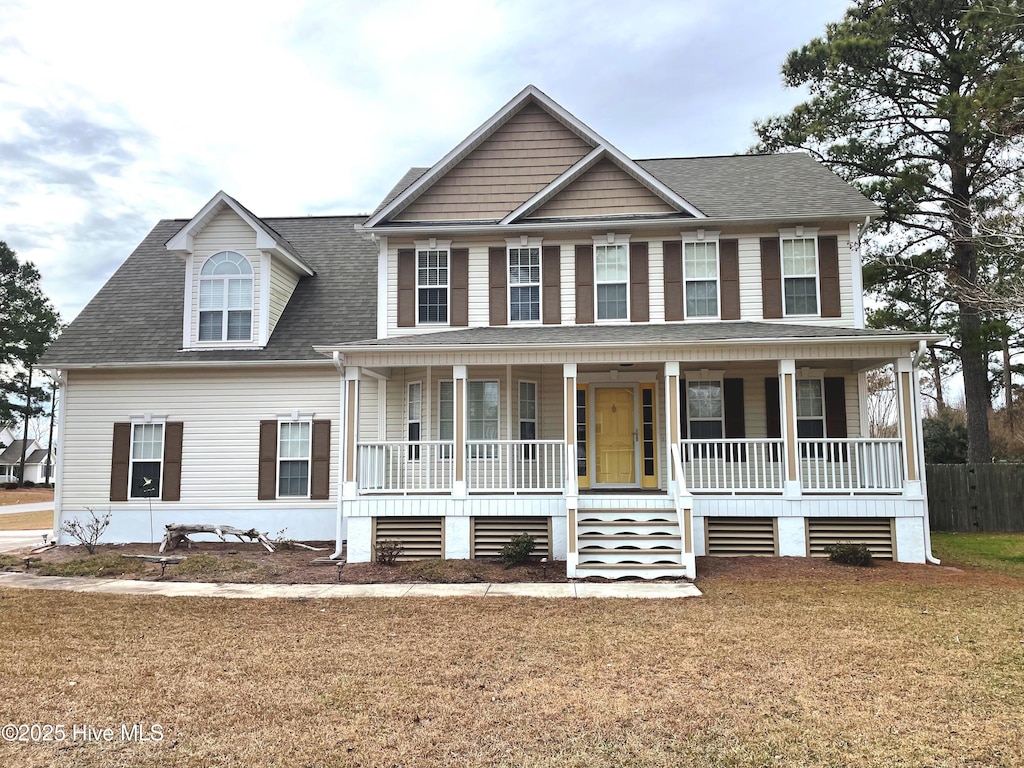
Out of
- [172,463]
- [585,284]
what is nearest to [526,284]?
[585,284]

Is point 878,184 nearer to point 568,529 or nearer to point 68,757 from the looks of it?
point 568,529

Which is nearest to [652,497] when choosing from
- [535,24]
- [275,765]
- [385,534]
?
[385,534]

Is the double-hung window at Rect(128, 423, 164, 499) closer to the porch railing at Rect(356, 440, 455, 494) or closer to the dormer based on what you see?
the dormer

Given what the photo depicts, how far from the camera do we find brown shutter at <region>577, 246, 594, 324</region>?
45.9 feet

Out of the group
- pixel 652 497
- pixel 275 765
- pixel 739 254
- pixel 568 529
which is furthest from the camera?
pixel 739 254

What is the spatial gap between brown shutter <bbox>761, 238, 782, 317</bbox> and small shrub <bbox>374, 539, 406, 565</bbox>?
812 centimetres

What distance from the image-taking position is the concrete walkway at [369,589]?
945 centimetres

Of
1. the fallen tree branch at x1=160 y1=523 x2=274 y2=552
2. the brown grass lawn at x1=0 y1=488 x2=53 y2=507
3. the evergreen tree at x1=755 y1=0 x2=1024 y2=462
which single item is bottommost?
the brown grass lawn at x1=0 y1=488 x2=53 y2=507

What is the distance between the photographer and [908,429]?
11555mm

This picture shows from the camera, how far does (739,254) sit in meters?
13.8

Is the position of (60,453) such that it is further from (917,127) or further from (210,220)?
(917,127)

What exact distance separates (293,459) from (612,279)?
7.46 m

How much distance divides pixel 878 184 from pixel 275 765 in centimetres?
1978

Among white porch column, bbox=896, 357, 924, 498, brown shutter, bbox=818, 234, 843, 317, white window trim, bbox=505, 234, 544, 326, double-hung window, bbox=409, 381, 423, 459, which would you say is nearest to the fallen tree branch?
double-hung window, bbox=409, 381, 423, 459
